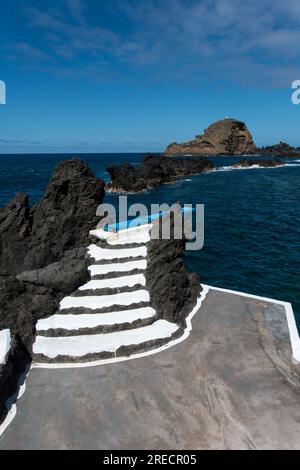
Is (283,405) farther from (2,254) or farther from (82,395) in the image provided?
(2,254)

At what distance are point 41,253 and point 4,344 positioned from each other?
4.31 metres

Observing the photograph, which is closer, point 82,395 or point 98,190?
Answer: point 82,395

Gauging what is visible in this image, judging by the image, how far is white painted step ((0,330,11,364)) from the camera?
32.2ft

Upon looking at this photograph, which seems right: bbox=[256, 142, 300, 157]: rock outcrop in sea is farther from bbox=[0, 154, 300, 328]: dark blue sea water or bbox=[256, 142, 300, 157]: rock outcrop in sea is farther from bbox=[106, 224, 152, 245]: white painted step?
bbox=[106, 224, 152, 245]: white painted step

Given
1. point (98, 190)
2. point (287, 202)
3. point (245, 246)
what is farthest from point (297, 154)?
point (98, 190)

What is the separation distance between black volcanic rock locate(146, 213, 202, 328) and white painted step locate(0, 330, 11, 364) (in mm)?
4994

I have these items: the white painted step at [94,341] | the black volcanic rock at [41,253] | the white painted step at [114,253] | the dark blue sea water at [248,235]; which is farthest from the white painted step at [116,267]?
the dark blue sea water at [248,235]

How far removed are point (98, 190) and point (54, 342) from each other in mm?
7714

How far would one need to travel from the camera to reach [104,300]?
43.1 ft

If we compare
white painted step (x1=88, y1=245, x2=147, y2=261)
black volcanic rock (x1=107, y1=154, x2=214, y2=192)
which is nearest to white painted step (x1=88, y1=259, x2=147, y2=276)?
white painted step (x1=88, y1=245, x2=147, y2=261)

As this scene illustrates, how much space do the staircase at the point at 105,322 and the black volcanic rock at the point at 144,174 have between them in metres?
56.4

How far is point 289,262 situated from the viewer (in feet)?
86.4

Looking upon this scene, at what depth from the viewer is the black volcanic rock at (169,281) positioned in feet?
43.4

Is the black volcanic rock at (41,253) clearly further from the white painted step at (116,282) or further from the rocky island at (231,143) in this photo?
the rocky island at (231,143)
